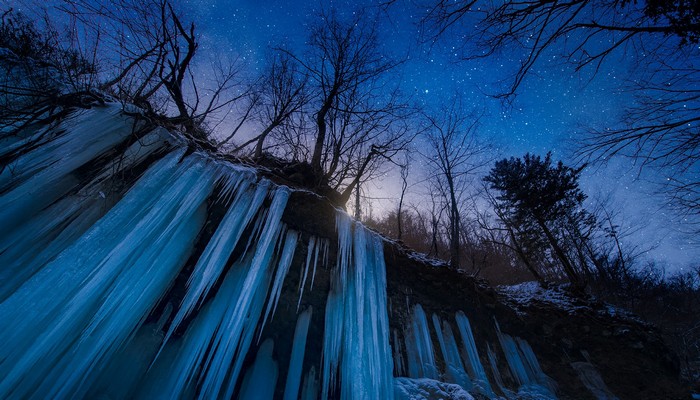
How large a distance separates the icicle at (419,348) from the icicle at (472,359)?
75 cm

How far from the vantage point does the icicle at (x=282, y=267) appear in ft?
9.16

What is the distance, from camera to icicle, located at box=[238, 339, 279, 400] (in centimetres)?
246

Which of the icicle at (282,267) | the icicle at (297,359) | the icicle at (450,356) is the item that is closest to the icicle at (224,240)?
the icicle at (282,267)

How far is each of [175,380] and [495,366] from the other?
485 cm

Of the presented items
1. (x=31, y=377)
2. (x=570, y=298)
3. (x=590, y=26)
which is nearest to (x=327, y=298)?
(x=31, y=377)

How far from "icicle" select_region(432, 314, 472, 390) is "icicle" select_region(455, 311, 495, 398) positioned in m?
0.19

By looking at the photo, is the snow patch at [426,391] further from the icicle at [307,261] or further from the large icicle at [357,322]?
the icicle at [307,261]

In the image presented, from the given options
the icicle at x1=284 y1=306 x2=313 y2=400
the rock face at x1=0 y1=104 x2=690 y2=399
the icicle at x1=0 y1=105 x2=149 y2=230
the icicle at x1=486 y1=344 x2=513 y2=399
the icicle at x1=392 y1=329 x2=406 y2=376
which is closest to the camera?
the rock face at x1=0 y1=104 x2=690 y2=399

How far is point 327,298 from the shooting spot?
3.28 m

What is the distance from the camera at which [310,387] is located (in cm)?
278

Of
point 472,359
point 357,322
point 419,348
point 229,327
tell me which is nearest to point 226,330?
point 229,327

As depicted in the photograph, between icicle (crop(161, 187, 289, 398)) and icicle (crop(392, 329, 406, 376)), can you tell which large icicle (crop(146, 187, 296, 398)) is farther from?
icicle (crop(392, 329, 406, 376))

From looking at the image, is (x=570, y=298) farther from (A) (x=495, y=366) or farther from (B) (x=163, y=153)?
(B) (x=163, y=153)

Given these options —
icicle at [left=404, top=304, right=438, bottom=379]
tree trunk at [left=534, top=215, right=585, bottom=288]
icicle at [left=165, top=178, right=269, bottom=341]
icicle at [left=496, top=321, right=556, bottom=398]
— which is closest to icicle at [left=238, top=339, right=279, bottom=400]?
icicle at [left=165, top=178, right=269, bottom=341]
